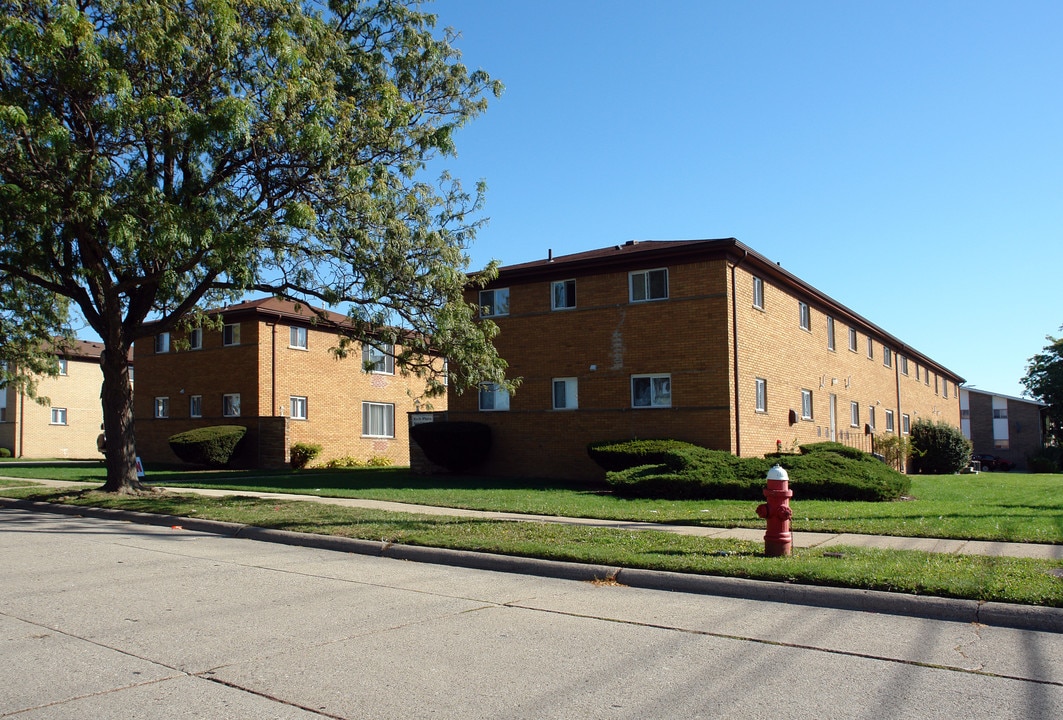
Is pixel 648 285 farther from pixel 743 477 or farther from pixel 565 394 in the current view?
pixel 743 477

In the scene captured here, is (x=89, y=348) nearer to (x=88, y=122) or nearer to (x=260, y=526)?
(x=88, y=122)

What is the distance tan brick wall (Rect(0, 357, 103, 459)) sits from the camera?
4397 cm

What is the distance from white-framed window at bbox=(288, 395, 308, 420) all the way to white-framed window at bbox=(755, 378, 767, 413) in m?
17.5

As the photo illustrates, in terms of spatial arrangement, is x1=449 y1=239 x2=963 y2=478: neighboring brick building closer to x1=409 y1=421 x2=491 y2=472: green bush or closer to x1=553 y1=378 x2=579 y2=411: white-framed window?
x1=553 y1=378 x2=579 y2=411: white-framed window

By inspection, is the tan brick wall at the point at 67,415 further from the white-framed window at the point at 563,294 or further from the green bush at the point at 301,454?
the white-framed window at the point at 563,294

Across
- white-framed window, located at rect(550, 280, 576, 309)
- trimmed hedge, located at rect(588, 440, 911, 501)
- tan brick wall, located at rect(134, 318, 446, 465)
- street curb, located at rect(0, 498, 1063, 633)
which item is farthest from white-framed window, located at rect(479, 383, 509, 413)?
street curb, located at rect(0, 498, 1063, 633)

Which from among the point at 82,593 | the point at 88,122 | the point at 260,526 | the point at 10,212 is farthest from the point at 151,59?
the point at 82,593

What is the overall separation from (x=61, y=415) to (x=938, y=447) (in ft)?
139

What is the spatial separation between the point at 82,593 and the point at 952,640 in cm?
734

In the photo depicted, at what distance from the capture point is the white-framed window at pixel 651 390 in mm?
21484

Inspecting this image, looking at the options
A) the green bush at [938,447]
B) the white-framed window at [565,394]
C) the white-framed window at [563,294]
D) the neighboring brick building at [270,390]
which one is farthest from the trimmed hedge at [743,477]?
the green bush at [938,447]

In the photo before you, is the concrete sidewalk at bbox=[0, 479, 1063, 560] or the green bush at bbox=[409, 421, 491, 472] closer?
the concrete sidewalk at bbox=[0, 479, 1063, 560]

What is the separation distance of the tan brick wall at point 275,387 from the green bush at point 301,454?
479 mm

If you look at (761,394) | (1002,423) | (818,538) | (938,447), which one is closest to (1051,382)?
(1002,423)
